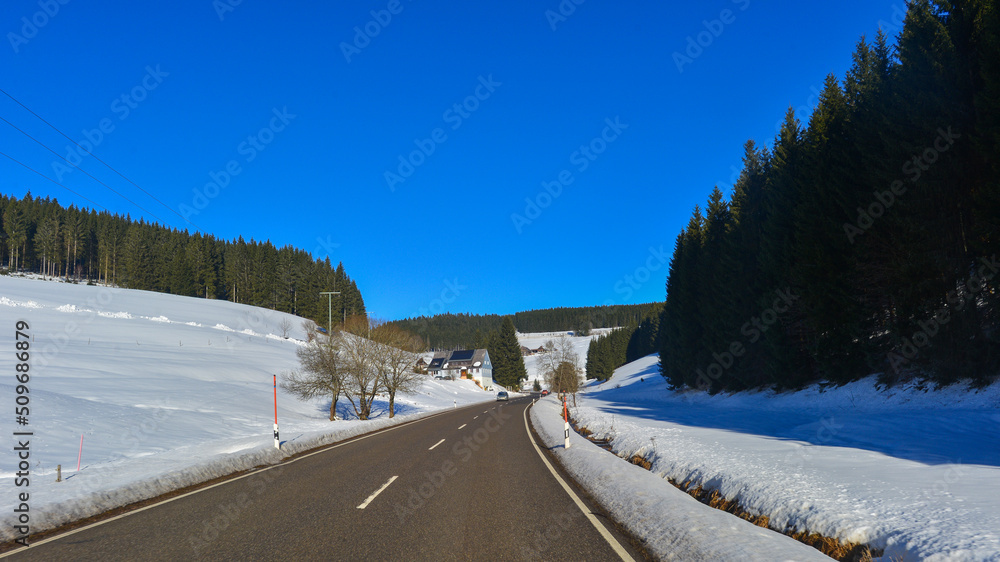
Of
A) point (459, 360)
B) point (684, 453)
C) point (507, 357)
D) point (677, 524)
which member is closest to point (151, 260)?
point (459, 360)

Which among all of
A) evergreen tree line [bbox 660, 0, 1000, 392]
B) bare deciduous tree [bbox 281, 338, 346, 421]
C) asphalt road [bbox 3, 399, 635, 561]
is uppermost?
evergreen tree line [bbox 660, 0, 1000, 392]

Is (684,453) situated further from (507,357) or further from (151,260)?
(151,260)

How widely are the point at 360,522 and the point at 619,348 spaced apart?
124m

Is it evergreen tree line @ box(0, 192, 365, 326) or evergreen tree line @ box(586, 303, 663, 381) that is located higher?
evergreen tree line @ box(0, 192, 365, 326)

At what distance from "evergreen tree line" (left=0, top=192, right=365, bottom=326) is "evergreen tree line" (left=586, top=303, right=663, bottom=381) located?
190 ft

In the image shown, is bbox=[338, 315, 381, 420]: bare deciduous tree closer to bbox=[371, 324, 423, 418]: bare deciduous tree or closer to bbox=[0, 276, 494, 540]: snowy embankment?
bbox=[371, 324, 423, 418]: bare deciduous tree

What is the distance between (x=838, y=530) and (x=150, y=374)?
3765 cm

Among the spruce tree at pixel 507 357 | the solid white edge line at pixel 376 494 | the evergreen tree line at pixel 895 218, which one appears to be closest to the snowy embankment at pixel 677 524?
the solid white edge line at pixel 376 494

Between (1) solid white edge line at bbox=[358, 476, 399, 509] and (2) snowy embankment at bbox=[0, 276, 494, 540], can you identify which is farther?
(2) snowy embankment at bbox=[0, 276, 494, 540]

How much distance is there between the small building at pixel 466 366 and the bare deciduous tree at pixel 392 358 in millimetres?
63775

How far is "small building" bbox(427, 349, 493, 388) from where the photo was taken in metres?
104

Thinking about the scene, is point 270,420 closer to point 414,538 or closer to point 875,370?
point 414,538

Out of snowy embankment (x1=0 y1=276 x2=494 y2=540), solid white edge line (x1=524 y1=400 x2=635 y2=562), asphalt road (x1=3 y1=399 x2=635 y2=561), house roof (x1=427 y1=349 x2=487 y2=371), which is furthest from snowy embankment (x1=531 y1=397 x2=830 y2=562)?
house roof (x1=427 y1=349 x2=487 y2=371)

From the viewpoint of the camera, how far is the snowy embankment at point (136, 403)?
9562 mm
